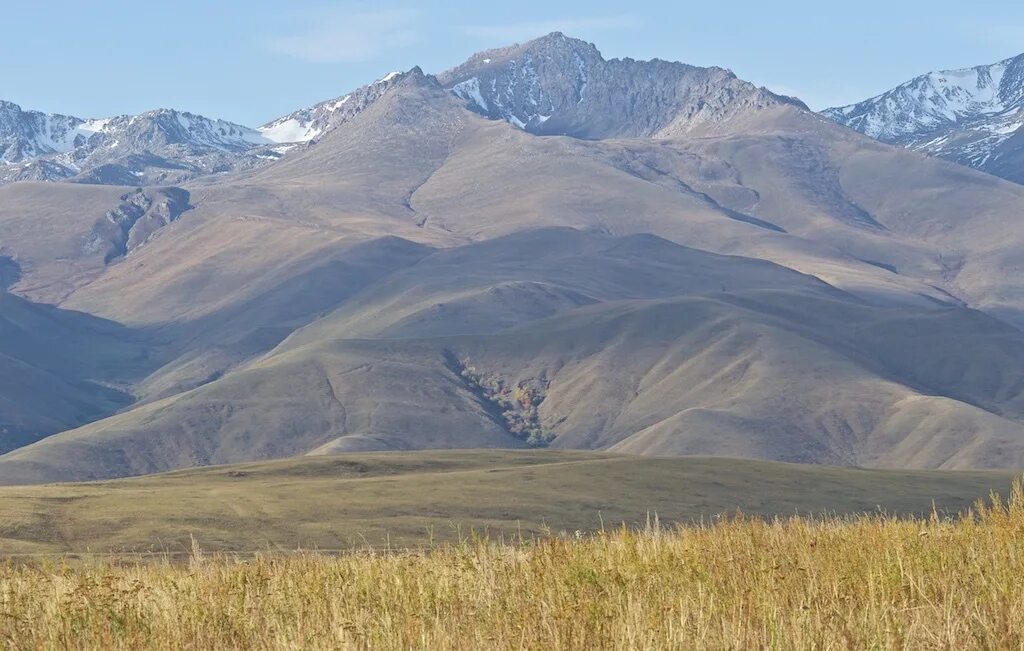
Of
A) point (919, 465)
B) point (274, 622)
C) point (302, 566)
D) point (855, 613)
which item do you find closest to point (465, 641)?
point (274, 622)

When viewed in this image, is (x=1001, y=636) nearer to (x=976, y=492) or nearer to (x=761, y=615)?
(x=761, y=615)

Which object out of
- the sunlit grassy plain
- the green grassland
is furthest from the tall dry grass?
the green grassland

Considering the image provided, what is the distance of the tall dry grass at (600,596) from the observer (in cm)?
982

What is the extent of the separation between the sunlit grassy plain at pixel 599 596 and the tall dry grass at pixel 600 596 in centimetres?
2

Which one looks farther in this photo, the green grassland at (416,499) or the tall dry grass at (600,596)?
the green grassland at (416,499)

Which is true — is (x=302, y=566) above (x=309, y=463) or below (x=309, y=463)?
above

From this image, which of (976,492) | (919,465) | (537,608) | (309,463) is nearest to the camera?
(537,608)

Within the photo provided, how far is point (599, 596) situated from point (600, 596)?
0.06 feet

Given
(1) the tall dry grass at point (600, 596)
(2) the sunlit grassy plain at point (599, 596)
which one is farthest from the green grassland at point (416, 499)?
(1) the tall dry grass at point (600, 596)

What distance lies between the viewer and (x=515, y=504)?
8762 cm

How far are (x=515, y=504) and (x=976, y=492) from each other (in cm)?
3924

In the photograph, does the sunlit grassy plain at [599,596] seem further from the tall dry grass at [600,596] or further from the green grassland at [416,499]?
the green grassland at [416,499]

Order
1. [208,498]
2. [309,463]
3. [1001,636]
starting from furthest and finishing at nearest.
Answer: [309,463] → [208,498] → [1001,636]

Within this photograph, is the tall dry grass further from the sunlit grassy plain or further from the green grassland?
the green grassland
